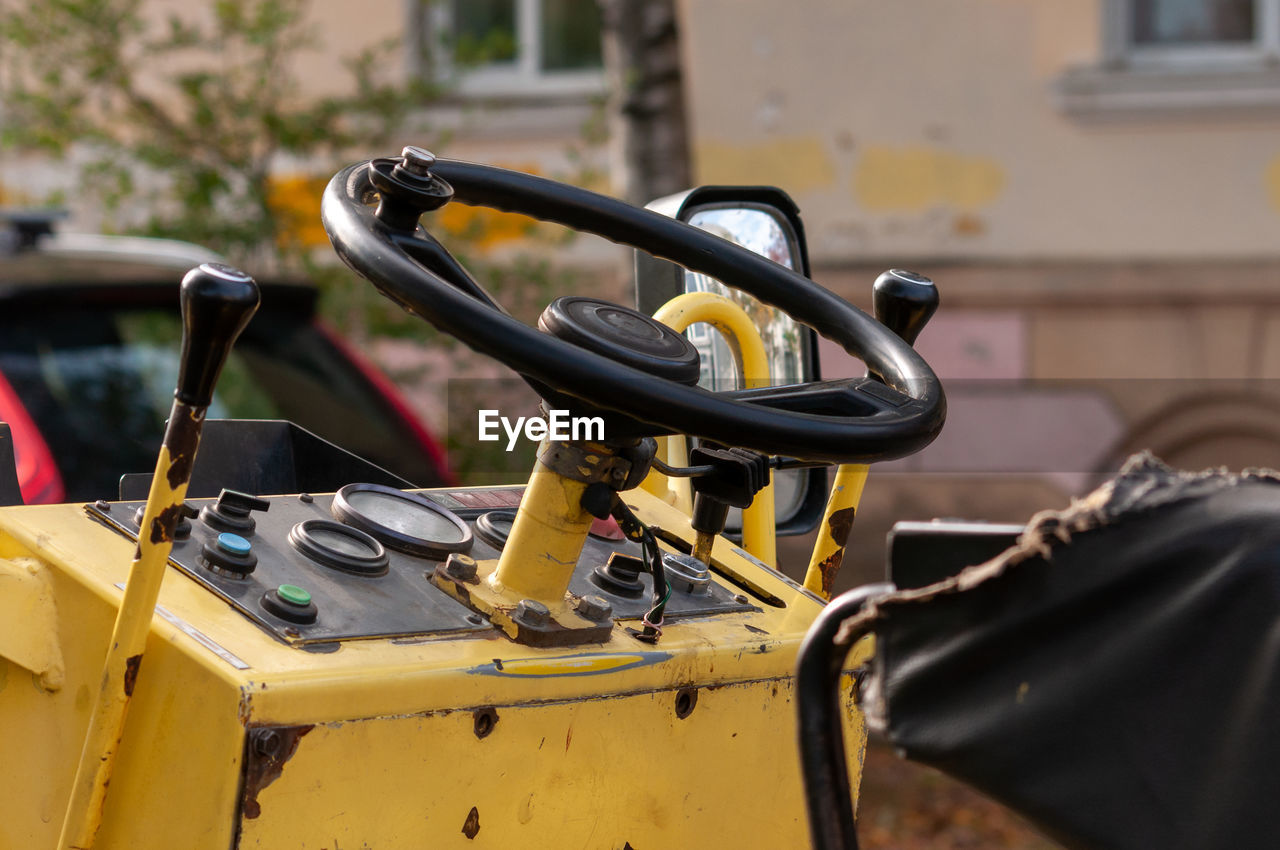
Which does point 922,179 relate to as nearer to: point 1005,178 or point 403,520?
point 1005,178

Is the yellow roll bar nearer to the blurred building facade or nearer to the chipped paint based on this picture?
the chipped paint

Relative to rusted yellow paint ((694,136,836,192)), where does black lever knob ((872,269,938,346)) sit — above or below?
above

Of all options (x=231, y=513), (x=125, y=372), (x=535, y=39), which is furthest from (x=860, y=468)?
(x=535, y=39)

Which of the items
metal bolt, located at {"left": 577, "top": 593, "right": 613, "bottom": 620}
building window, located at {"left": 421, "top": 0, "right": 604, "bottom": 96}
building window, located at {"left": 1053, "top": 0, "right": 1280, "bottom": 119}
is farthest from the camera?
building window, located at {"left": 421, "top": 0, "right": 604, "bottom": 96}

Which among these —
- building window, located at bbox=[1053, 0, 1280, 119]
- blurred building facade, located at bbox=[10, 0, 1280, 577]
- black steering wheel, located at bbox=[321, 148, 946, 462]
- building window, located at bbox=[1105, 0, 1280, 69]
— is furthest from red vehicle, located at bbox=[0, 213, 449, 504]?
building window, located at bbox=[1105, 0, 1280, 69]

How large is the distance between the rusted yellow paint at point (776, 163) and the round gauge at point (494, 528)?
20.5 ft

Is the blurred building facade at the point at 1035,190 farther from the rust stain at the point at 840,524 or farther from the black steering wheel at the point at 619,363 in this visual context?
the black steering wheel at the point at 619,363

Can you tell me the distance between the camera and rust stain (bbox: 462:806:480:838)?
1220mm

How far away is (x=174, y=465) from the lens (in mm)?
1120

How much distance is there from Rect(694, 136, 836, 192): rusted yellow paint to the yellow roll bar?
598 centimetres

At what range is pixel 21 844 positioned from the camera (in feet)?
4.22

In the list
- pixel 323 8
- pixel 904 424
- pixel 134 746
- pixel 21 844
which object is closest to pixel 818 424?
pixel 904 424

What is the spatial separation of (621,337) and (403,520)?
15.5 inches

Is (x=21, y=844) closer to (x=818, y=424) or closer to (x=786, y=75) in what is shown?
(x=818, y=424)
